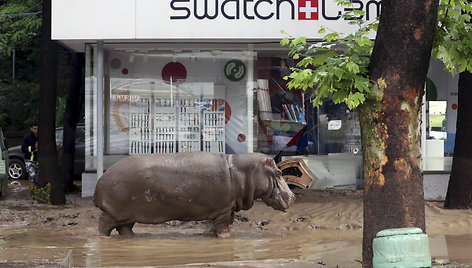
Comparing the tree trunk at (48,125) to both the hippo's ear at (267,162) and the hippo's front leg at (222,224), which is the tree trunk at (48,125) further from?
the hippo's ear at (267,162)

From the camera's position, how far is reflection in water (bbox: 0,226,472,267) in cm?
1038

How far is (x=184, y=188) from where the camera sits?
474 inches

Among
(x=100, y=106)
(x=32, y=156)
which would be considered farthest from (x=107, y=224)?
(x=32, y=156)

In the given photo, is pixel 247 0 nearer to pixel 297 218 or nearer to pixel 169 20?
pixel 169 20

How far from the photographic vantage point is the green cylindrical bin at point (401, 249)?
7.11 m

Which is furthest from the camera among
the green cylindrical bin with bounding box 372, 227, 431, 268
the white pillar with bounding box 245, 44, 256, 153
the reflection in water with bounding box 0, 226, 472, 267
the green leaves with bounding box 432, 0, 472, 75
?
the white pillar with bounding box 245, 44, 256, 153

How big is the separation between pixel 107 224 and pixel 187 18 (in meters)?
5.04

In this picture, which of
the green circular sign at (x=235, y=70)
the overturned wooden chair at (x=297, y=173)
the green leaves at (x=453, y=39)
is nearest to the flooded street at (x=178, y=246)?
the green leaves at (x=453, y=39)

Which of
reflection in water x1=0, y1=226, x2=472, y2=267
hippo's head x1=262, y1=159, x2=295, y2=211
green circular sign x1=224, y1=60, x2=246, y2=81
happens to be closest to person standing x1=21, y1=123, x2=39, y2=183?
green circular sign x1=224, y1=60, x2=246, y2=81

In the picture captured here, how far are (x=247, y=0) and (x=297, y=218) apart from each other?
167 inches

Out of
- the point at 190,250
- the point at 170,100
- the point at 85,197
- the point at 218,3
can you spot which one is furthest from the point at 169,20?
the point at 190,250

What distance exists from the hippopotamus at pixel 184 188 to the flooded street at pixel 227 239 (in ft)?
1.18

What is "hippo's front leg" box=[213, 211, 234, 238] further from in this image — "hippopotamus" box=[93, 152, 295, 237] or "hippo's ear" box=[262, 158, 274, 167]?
"hippo's ear" box=[262, 158, 274, 167]

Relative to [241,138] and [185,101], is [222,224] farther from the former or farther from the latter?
[185,101]
